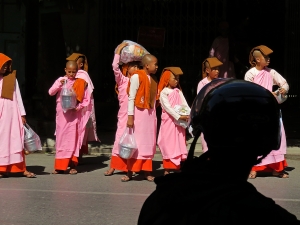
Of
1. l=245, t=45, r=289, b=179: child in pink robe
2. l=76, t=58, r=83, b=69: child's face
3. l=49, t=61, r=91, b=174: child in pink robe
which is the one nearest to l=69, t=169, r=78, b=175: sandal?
l=49, t=61, r=91, b=174: child in pink robe

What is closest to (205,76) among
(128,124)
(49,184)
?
(128,124)

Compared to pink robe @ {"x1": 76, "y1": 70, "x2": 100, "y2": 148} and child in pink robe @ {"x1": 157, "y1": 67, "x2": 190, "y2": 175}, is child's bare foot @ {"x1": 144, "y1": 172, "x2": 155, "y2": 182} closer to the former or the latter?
child in pink robe @ {"x1": 157, "y1": 67, "x2": 190, "y2": 175}

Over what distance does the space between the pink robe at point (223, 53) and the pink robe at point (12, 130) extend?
5028 millimetres

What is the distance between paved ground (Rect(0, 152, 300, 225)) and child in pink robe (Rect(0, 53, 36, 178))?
179 millimetres

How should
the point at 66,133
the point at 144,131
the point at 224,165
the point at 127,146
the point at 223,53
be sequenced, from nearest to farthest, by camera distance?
the point at 224,165, the point at 127,146, the point at 144,131, the point at 66,133, the point at 223,53

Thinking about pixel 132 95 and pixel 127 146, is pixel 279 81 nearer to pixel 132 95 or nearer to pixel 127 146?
pixel 132 95

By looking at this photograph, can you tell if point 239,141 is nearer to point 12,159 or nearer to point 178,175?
point 178,175

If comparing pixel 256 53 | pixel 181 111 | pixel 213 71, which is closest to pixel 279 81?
pixel 256 53

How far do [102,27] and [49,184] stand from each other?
6.75m

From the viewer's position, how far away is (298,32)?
16281mm

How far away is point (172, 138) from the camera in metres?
10.1

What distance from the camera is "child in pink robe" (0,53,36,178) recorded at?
32.3 feet

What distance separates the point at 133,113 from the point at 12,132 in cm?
161

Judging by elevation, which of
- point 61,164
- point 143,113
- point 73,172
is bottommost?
point 73,172
